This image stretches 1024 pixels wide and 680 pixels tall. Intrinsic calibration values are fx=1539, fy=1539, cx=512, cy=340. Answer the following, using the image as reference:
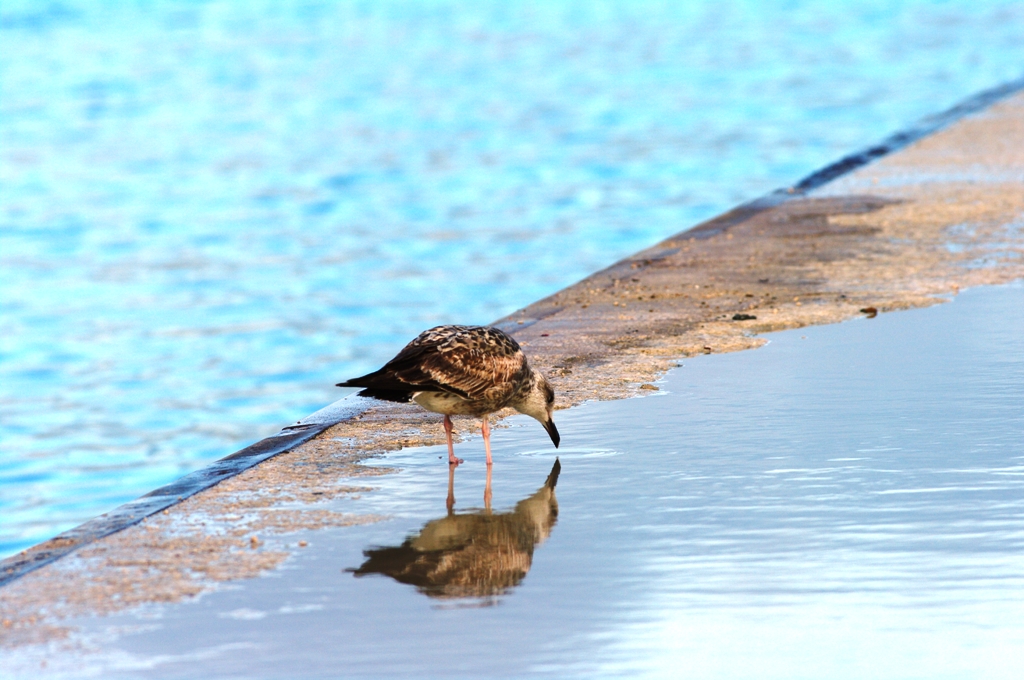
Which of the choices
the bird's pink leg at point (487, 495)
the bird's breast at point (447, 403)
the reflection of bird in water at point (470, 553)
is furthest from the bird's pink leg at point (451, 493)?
the bird's breast at point (447, 403)

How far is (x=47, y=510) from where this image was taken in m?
10.8

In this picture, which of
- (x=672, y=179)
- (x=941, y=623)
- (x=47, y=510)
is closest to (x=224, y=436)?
(x=47, y=510)

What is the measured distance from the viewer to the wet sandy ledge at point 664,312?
558 cm

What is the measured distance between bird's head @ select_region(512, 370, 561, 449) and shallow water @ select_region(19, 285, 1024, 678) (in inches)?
5.6

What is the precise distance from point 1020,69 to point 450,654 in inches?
1327

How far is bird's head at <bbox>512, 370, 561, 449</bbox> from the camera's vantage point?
275 inches

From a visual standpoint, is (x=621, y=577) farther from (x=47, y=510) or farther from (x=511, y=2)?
(x=511, y=2)

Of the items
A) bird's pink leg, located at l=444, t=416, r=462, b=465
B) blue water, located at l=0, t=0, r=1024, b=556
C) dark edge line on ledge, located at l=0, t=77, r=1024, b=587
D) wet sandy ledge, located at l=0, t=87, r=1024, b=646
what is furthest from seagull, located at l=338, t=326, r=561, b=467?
blue water, located at l=0, t=0, r=1024, b=556

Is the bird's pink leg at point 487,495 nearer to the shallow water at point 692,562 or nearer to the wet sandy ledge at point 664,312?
the shallow water at point 692,562

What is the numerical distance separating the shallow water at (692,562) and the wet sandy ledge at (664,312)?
Result: 240 mm

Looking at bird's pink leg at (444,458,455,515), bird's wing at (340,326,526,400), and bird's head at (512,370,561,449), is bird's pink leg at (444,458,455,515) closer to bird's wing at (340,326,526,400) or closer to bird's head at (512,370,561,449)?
bird's wing at (340,326,526,400)

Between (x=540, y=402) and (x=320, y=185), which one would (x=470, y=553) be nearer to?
(x=540, y=402)

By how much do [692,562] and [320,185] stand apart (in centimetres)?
1939

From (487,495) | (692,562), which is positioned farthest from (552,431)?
(692,562)
